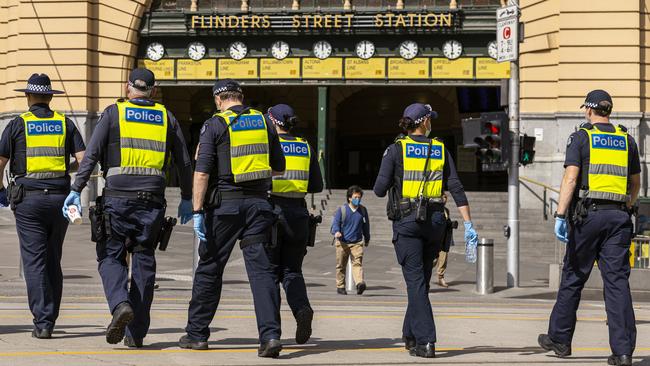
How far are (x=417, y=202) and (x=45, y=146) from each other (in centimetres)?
302

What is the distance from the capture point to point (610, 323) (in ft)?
28.7

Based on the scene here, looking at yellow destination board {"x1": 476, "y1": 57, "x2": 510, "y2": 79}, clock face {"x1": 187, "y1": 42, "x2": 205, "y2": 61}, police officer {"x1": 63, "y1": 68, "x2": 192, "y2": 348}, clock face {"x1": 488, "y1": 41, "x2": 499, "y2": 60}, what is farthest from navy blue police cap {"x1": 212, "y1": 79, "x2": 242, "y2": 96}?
clock face {"x1": 187, "y1": 42, "x2": 205, "y2": 61}

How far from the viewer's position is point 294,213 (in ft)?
32.0

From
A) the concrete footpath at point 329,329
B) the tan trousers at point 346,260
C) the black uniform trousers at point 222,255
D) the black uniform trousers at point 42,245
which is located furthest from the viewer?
the tan trousers at point 346,260

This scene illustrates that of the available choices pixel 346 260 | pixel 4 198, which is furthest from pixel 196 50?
pixel 4 198

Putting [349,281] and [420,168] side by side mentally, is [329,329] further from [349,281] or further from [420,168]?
[349,281]

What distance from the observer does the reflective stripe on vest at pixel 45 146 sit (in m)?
9.88

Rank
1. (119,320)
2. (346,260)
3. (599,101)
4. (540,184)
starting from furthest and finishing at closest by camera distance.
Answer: (540,184) < (346,260) < (599,101) < (119,320)

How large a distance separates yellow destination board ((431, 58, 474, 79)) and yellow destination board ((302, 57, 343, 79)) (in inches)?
104

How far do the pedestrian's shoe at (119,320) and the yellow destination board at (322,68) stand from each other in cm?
2674

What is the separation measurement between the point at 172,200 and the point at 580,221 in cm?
2444

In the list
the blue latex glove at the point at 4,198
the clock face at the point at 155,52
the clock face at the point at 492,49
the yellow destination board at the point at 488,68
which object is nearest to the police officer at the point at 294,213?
the blue latex glove at the point at 4,198

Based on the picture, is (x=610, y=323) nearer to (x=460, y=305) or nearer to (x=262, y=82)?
(x=460, y=305)

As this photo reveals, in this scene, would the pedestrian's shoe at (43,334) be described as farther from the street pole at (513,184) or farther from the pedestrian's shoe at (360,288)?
the street pole at (513,184)
